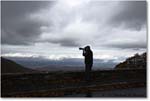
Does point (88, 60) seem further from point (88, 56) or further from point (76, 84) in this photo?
point (76, 84)

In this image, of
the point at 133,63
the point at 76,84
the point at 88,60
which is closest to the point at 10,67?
the point at 76,84

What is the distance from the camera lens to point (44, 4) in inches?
193

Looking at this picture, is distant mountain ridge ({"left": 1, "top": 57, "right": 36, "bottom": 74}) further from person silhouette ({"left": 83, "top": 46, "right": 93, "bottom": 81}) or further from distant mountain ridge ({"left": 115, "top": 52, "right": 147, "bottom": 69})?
distant mountain ridge ({"left": 115, "top": 52, "right": 147, "bottom": 69})

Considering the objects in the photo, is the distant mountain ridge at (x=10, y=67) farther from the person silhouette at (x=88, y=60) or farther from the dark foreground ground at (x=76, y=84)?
the person silhouette at (x=88, y=60)

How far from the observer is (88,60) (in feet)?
16.1

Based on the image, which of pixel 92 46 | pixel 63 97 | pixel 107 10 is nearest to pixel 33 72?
pixel 63 97

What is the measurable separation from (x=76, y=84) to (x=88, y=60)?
33cm

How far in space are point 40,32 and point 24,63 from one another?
1.44 feet

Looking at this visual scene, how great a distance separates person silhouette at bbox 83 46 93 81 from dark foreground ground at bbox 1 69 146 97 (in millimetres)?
53

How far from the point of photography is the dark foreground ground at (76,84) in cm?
479

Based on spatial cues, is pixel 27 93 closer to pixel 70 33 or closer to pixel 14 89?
pixel 14 89

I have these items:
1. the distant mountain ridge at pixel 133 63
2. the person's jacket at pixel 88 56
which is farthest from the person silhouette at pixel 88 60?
the distant mountain ridge at pixel 133 63

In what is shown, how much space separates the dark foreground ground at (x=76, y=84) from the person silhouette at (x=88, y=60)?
2.1 inches

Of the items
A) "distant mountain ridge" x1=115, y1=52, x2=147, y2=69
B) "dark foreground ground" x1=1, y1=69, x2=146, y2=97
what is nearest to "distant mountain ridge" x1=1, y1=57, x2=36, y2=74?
"dark foreground ground" x1=1, y1=69, x2=146, y2=97
